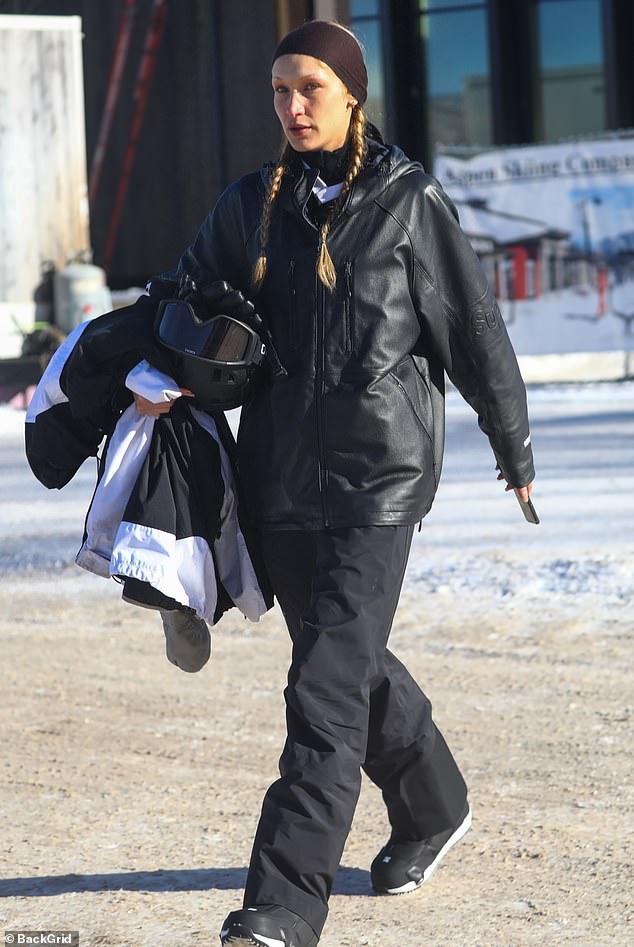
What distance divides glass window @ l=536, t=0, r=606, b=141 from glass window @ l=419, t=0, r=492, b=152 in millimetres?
680

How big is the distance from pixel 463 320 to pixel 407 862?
45.9 inches

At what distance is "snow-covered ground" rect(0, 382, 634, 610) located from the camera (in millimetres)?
6488

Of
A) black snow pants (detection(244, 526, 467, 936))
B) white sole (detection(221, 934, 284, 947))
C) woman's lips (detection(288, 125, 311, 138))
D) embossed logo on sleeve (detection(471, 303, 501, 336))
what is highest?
woman's lips (detection(288, 125, 311, 138))

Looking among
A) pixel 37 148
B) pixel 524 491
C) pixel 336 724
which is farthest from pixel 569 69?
pixel 336 724

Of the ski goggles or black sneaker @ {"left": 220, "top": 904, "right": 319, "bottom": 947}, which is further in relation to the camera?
the ski goggles

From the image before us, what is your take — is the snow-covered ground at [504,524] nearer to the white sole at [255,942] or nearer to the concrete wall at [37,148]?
the white sole at [255,942]

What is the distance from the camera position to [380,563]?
3043 millimetres

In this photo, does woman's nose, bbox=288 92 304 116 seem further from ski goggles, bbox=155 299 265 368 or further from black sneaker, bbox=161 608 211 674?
black sneaker, bbox=161 608 211 674

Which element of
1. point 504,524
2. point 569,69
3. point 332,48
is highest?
point 332,48

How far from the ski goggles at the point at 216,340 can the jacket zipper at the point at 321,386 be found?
0.38 ft

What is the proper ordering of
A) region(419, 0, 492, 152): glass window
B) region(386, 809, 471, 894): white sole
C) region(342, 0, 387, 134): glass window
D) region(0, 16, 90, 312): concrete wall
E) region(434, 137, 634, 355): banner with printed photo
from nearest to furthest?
region(386, 809, 471, 894): white sole, region(434, 137, 634, 355): banner with printed photo, region(0, 16, 90, 312): concrete wall, region(342, 0, 387, 134): glass window, region(419, 0, 492, 152): glass window

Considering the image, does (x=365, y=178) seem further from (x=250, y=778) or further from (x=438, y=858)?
(x=250, y=778)

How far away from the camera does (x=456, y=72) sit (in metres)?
19.0

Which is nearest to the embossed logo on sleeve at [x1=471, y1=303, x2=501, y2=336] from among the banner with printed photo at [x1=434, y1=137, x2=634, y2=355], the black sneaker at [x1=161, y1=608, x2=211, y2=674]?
the black sneaker at [x1=161, y1=608, x2=211, y2=674]
